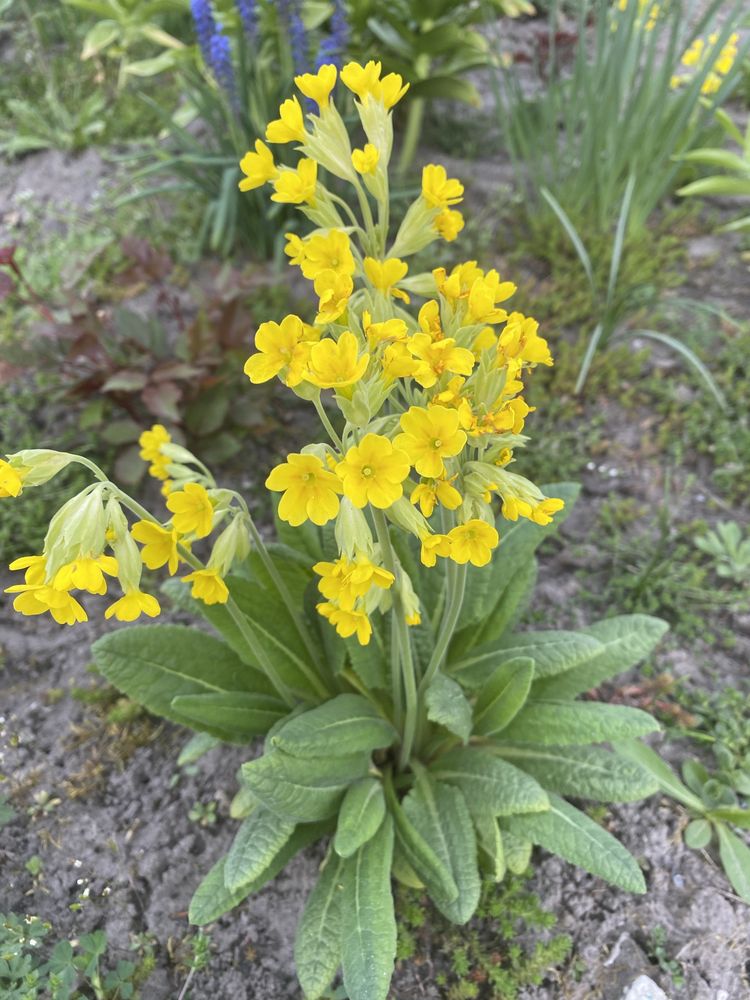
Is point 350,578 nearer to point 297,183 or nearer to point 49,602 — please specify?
point 49,602

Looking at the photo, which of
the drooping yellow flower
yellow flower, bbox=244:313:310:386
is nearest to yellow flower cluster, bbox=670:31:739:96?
yellow flower, bbox=244:313:310:386

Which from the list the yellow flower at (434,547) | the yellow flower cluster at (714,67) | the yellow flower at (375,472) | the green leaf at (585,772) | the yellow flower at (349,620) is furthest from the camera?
the yellow flower cluster at (714,67)

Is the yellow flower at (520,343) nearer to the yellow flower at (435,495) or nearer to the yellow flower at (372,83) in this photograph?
the yellow flower at (435,495)

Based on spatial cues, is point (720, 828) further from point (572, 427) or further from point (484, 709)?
point (572, 427)

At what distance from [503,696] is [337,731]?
37cm

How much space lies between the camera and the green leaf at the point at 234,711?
5.44 ft

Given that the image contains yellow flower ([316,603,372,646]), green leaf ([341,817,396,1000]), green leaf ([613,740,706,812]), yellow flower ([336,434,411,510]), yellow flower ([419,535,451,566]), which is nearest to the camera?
yellow flower ([336,434,411,510])

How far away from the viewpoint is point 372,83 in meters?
1.33

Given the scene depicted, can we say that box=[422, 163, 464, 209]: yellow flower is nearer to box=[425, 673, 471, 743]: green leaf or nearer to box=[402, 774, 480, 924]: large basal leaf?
box=[425, 673, 471, 743]: green leaf

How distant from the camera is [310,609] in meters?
1.97

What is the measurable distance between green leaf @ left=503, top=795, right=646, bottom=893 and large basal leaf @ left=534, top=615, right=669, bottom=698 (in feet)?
0.91

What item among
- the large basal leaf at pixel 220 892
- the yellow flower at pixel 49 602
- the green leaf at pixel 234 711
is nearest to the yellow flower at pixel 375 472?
the yellow flower at pixel 49 602

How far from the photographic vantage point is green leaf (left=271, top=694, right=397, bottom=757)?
1540 millimetres

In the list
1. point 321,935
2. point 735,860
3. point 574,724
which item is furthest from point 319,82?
point 735,860
